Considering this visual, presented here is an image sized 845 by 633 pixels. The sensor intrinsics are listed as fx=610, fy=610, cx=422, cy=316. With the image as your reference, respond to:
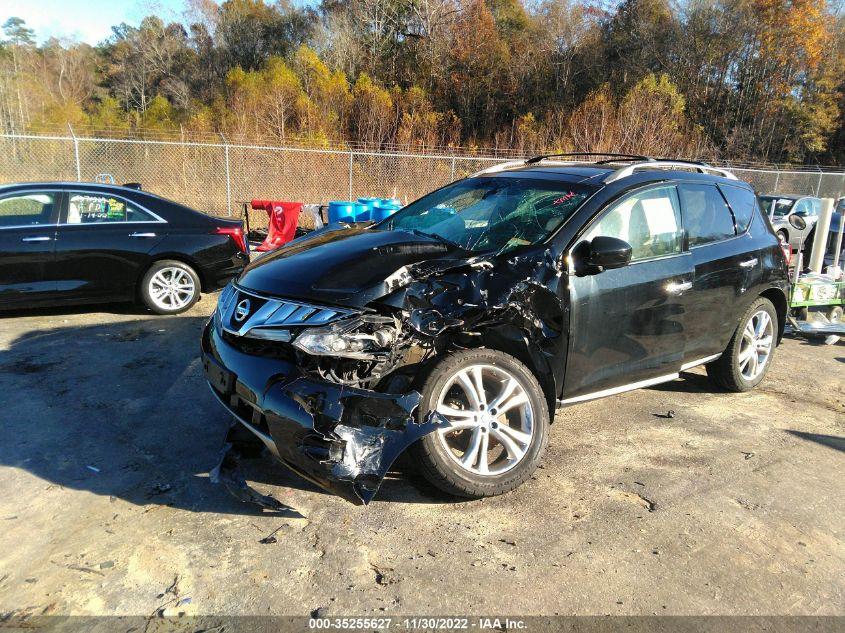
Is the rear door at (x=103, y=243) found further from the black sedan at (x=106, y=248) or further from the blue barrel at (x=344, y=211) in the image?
the blue barrel at (x=344, y=211)

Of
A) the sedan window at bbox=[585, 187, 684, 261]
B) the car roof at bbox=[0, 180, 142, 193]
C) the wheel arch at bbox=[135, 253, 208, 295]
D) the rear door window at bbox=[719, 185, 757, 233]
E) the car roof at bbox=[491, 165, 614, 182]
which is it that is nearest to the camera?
the sedan window at bbox=[585, 187, 684, 261]

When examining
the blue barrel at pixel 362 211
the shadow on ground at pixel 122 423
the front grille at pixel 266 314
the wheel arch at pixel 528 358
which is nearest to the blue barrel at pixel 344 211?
the blue barrel at pixel 362 211

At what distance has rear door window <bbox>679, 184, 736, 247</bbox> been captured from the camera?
4465 mm

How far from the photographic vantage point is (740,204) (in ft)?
16.5

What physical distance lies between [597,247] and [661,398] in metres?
2.03

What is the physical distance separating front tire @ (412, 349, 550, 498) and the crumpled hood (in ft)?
1.93

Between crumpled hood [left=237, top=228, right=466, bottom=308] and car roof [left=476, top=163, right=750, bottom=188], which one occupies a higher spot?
car roof [left=476, top=163, right=750, bottom=188]

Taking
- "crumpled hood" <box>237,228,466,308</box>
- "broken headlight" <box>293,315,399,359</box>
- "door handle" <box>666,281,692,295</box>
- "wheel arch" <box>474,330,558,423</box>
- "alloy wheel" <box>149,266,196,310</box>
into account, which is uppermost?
"crumpled hood" <box>237,228,466,308</box>

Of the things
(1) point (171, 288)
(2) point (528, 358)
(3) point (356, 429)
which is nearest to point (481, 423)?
(2) point (528, 358)

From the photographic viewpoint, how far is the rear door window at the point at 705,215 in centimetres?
446

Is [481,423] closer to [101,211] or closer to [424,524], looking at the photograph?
[424,524]

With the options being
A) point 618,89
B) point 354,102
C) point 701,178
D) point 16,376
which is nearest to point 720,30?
point 618,89

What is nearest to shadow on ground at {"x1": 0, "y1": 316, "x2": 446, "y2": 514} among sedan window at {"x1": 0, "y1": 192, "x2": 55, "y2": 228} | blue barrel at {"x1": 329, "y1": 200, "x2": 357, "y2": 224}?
sedan window at {"x1": 0, "y1": 192, "x2": 55, "y2": 228}

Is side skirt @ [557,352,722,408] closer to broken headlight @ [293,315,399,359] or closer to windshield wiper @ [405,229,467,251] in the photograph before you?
windshield wiper @ [405,229,467,251]
